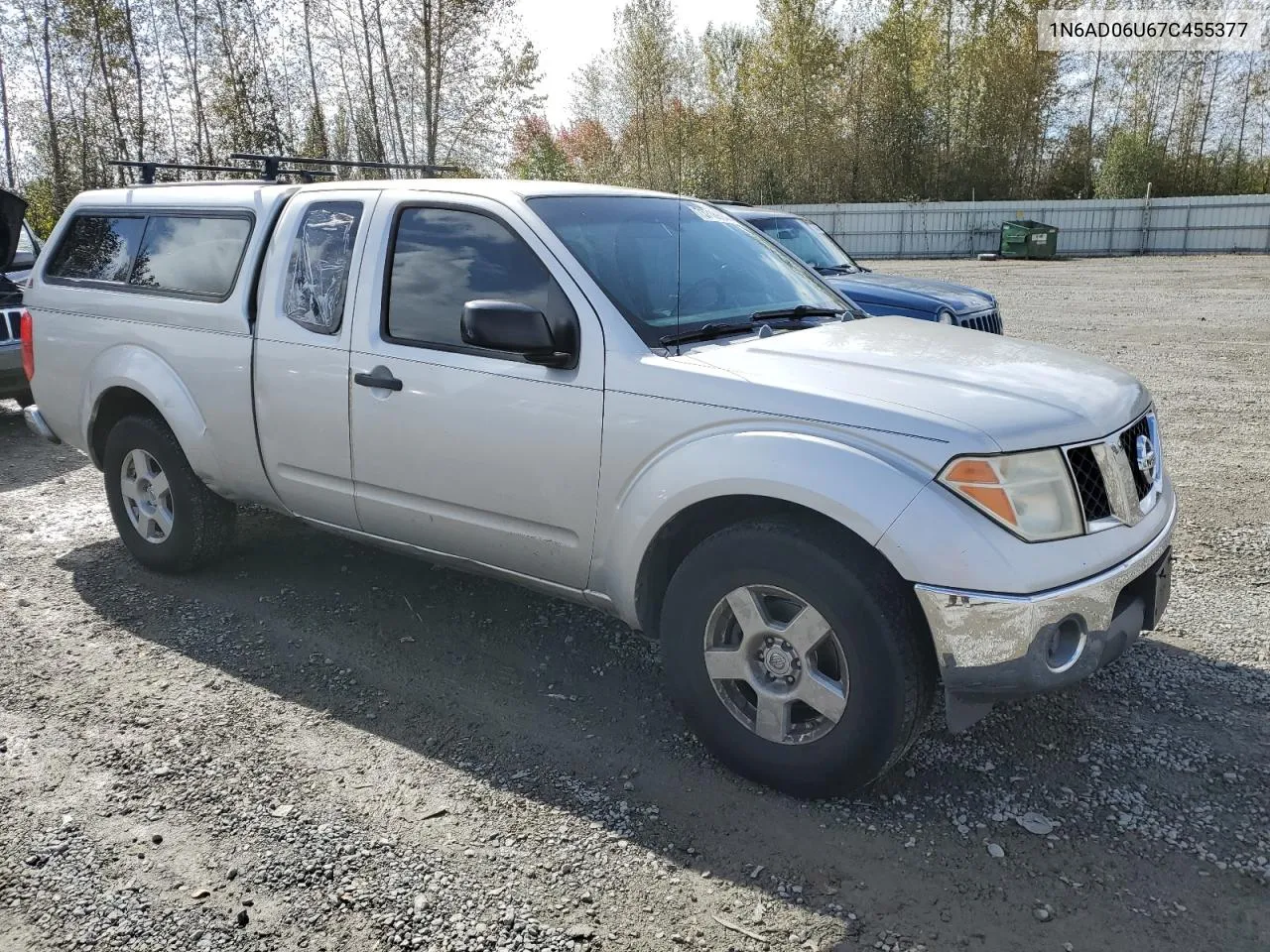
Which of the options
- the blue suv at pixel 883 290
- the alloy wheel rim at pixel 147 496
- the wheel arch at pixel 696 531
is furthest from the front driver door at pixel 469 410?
the blue suv at pixel 883 290

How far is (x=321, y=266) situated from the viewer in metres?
4.10

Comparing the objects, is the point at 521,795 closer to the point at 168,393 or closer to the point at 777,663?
the point at 777,663

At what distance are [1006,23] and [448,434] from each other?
121 ft

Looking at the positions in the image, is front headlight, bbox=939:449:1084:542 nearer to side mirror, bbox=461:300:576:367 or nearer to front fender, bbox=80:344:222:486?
side mirror, bbox=461:300:576:367

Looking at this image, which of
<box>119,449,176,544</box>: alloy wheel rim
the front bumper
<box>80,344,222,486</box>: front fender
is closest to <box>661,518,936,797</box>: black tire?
the front bumper

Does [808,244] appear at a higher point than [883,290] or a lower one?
higher

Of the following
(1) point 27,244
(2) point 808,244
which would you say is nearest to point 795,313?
(2) point 808,244

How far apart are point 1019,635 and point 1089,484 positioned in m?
0.52

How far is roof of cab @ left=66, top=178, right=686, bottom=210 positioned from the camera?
12.5ft

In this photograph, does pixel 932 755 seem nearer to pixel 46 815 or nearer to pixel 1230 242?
pixel 46 815

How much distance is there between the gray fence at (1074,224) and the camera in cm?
3048

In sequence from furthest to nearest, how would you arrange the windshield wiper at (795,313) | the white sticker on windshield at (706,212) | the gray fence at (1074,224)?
the gray fence at (1074,224) < the white sticker on windshield at (706,212) < the windshield wiper at (795,313)

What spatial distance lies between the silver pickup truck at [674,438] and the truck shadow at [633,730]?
24 centimetres

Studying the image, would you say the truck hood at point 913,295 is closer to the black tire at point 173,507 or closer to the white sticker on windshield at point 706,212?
the white sticker on windshield at point 706,212
